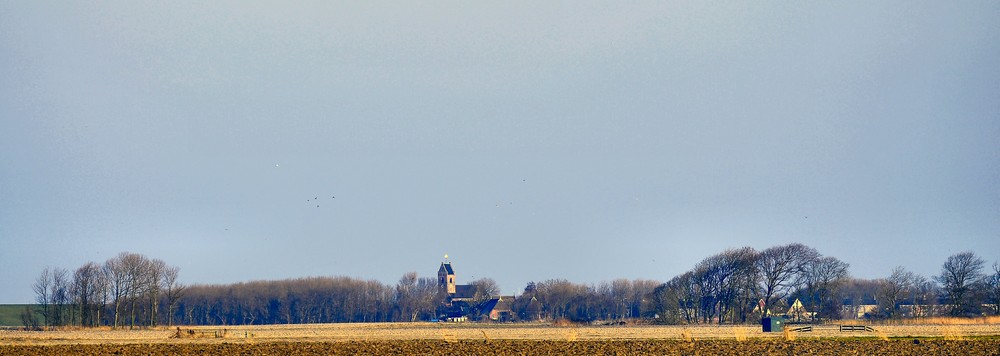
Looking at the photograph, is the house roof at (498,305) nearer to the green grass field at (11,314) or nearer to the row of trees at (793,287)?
the row of trees at (793,287)

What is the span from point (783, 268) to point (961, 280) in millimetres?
21113

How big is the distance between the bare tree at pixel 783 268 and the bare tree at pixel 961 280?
53.5 feet

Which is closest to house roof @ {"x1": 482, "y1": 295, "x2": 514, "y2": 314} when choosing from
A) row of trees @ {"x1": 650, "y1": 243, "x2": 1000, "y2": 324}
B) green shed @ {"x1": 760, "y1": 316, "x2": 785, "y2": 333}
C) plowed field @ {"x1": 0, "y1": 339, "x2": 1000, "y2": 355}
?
row of trees @ {"x1": 650, "y1": 243, "x2": 1000, "y2": 324}

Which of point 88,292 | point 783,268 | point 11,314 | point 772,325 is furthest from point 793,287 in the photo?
point 11,314

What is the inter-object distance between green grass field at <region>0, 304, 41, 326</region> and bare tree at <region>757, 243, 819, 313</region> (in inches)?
4239

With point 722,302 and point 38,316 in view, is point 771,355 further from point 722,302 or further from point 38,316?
point 38,316

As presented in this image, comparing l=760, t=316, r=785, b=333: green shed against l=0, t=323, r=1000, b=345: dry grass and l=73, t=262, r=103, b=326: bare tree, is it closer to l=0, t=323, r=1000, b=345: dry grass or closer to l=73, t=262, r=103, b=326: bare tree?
l=0, t=323, r=1000, b=345: dry grass

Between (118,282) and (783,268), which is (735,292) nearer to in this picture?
(783,268)

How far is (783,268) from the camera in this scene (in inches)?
4560

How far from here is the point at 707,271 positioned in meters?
122

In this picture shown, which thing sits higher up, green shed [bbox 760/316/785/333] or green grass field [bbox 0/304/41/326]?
green shed [bbox 760/316/785/333]

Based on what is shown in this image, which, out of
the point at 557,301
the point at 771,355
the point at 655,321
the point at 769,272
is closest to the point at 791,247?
the point at 769,272

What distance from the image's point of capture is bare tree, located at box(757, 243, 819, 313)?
11562 cm

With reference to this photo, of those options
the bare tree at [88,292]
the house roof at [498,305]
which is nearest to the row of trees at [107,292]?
the bare tree at [88,292]
